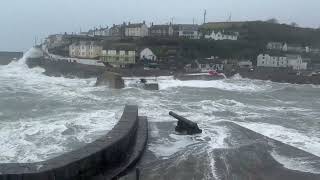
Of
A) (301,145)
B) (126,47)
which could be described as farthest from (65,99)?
(126,47)

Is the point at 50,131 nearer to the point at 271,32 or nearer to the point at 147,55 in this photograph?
the point at 147,55

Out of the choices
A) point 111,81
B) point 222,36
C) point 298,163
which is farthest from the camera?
point 222,36

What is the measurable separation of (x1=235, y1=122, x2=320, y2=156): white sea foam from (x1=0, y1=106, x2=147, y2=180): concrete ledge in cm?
522

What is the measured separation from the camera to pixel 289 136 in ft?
55.4

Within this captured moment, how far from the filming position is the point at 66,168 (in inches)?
413

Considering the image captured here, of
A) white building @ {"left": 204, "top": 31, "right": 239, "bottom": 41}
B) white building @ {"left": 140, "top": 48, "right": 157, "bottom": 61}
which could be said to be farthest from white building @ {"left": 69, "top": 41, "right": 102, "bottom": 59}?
white building @ {"left": 204, "top": 31, "right": 239, "bottom": 41}

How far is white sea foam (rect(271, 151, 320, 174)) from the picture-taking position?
13.2 meters

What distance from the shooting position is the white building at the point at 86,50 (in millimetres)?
57109

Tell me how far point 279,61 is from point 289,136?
131ft

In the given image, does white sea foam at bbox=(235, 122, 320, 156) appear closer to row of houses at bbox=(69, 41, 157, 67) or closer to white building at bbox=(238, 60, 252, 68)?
row of houses at bbox=(69, 41, 157, 67)

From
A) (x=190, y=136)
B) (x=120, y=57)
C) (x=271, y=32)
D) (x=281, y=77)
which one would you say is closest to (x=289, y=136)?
(x=190, y=136)

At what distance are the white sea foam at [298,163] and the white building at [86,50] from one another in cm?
4349

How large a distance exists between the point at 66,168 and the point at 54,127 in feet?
22.9

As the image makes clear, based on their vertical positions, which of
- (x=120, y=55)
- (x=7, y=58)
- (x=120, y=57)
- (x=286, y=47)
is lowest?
(x=7, y=58)
